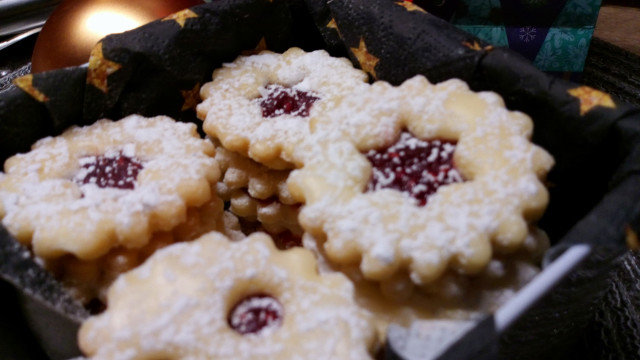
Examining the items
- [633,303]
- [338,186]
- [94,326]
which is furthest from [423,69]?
[94,326]

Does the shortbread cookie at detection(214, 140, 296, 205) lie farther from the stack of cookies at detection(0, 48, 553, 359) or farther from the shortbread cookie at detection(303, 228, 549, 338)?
the shortbread cookie at detection(303, 228, 549, 338)

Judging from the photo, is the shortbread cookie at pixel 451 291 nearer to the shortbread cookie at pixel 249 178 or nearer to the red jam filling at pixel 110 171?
the shortbread cookie at pixel 249 178

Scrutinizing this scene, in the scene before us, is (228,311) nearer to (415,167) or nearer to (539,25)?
(415,167)

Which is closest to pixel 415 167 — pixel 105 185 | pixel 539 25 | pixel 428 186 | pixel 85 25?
pixel 428 186

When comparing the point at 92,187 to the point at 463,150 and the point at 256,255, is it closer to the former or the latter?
the point at 256,255

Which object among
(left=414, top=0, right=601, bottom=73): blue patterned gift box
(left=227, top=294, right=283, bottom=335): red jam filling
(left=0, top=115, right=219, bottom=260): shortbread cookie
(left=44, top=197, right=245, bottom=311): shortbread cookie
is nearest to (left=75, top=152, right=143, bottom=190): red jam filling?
(left=0, top=115, right=219, bottom=260): shortbread cookie

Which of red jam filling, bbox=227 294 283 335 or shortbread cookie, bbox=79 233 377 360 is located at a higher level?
shortbread cookie, bbox=79 233 377 360

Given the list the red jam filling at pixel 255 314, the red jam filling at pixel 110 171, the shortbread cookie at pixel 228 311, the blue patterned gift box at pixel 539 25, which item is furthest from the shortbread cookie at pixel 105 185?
the blue patterned gift box at pixel 539 25
